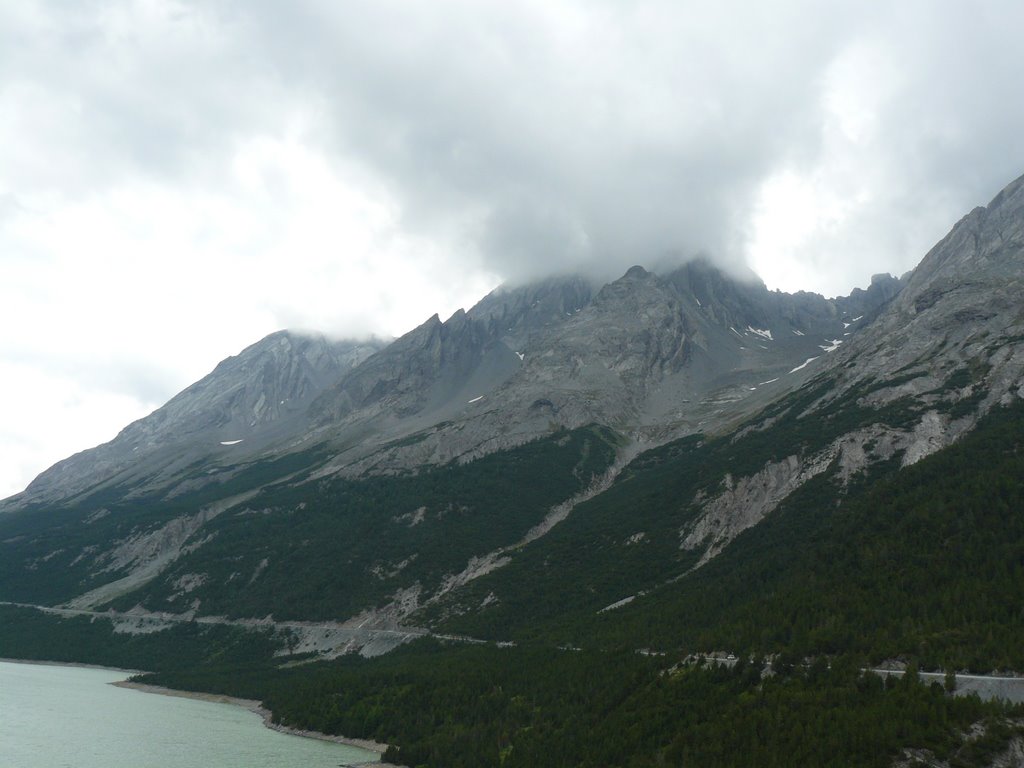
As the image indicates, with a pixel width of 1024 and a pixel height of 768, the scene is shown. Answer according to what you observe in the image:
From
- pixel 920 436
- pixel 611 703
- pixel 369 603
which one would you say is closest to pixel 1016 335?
pixel 920 436

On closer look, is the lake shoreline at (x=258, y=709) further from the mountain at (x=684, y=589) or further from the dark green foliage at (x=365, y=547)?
the dark green foliage at (x=365, y=547)

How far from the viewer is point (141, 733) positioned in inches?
3189

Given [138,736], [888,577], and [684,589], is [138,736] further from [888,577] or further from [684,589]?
[888,577]

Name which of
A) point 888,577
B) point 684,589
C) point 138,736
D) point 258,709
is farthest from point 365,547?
point 888,577

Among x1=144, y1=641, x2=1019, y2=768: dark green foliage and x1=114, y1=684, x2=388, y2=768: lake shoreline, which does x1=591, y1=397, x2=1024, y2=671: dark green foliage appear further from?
x1=114, y1=684, x2=388, y2=768: lake shoreline

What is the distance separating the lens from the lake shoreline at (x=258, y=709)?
81456 millimetres

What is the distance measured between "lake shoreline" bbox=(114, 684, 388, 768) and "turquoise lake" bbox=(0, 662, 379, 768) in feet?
4.08

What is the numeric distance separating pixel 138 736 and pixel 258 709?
27.7 m

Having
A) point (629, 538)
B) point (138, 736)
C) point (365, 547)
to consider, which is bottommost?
point (138, 736)

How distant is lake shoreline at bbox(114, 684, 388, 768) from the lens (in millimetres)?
81456

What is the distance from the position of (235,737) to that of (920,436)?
112123 mm

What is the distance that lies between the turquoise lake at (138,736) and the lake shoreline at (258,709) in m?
1.24

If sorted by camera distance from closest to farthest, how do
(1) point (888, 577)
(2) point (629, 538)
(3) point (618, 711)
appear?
(3) point (618, 711), (1) point (888, 577), (2) point (629, 538)

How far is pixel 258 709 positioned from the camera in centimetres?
10506
